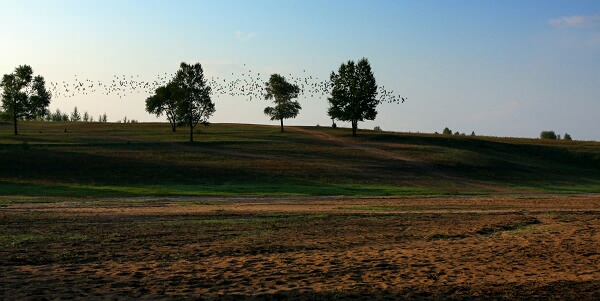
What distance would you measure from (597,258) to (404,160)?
60.2m

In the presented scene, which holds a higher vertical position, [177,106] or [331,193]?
[177,106]

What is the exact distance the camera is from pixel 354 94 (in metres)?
100

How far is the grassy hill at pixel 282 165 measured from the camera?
56.0 m

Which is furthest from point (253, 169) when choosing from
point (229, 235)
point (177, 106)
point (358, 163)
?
point (229, 235)

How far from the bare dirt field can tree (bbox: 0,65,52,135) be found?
7533cm

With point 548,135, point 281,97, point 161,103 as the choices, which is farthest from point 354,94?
point 548,135

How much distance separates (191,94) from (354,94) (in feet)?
74.8

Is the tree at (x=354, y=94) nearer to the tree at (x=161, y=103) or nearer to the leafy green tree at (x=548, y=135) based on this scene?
the tree at (x=161, y=103)

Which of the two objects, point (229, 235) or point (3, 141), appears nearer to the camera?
point (229, 235)

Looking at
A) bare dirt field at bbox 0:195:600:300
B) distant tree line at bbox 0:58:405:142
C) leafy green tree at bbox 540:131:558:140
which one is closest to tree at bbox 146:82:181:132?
distant tree line at bbox 0:58:405:142

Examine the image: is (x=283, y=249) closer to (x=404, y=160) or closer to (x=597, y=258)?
(x=597, y=258)

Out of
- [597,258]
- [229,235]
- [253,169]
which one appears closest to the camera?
[597,258]

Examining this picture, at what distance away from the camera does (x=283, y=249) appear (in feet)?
60.4

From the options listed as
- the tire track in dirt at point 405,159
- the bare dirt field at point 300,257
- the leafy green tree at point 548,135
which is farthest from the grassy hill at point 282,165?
the leafy green tree at point 548,135
